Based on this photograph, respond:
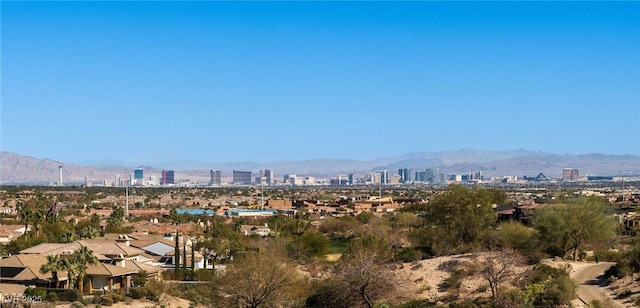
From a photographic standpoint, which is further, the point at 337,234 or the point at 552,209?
the point at 337,234

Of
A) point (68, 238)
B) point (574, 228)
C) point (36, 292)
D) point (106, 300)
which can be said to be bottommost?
point (106, 300)

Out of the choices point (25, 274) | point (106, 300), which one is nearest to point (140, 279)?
point (25, 274)

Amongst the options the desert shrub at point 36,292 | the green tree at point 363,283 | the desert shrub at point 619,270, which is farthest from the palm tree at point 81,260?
the desert shrub at point 619,270

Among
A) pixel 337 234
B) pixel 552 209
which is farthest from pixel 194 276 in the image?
pixel 337 234

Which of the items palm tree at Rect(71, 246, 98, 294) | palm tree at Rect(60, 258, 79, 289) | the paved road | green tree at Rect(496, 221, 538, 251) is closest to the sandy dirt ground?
palm tree at Rect(71, 246, 98, 294)

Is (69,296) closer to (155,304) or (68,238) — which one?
(155,304)

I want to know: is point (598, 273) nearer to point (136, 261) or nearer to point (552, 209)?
point (552, 209)

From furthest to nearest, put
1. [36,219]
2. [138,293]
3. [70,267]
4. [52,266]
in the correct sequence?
[36,219] < [138,293] < [70,267] < [52,266]
